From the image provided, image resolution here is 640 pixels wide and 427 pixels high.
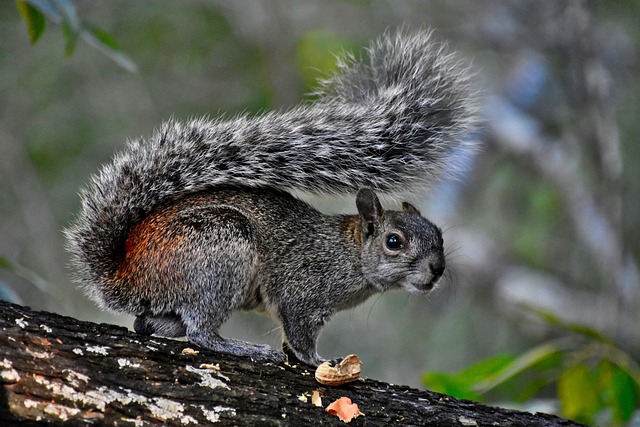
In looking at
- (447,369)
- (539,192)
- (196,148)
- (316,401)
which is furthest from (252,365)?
(539,192)

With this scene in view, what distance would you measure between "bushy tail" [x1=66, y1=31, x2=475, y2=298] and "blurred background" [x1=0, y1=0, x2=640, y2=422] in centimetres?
360

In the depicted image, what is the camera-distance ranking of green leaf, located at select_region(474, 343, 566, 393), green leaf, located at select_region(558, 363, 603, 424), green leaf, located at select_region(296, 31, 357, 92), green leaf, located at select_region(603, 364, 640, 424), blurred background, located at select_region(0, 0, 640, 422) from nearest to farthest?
green leaf, located at select_region(474, 343, 566, 393), green leaf, located at select_region(603, 364, 640, 424), green leaf, located at select_region(558, 363, 603, 424), blurred background, located at select_region(0, 0, 640, 422), green leaf, located at select_region(296, 31, 357, 92)

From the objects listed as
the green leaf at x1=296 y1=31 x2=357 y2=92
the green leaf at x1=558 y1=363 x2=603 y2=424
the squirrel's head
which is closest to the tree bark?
the squirrel's head

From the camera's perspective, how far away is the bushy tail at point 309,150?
124 inches

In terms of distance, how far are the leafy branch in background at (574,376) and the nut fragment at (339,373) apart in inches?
15.9

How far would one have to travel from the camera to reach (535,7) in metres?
7.88

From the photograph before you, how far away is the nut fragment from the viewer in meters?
2.82

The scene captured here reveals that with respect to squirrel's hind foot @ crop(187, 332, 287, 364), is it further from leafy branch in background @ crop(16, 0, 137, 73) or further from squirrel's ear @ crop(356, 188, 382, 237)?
leafy branch in background @ crop(16, 0, 137, 73)

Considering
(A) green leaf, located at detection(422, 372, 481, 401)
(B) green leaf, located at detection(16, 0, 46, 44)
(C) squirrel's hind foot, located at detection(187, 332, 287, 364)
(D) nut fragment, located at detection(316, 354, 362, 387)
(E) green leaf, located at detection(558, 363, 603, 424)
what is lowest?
(D) nut fragment, located at detection(316, 354, 362, 387)

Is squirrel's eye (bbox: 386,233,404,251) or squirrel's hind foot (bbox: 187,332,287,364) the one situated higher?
squirrel's eye (bbox: 386,233,404,251)

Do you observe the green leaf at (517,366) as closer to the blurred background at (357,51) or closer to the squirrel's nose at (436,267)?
the squirrel's nose at (436,267)

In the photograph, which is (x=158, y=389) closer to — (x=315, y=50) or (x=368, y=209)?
(x=368, y=209)

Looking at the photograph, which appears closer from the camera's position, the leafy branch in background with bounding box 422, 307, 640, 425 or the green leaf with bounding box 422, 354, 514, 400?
the green leaf with bounding box 422, 354, 514, 400

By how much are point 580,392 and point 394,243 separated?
1.14 meters
